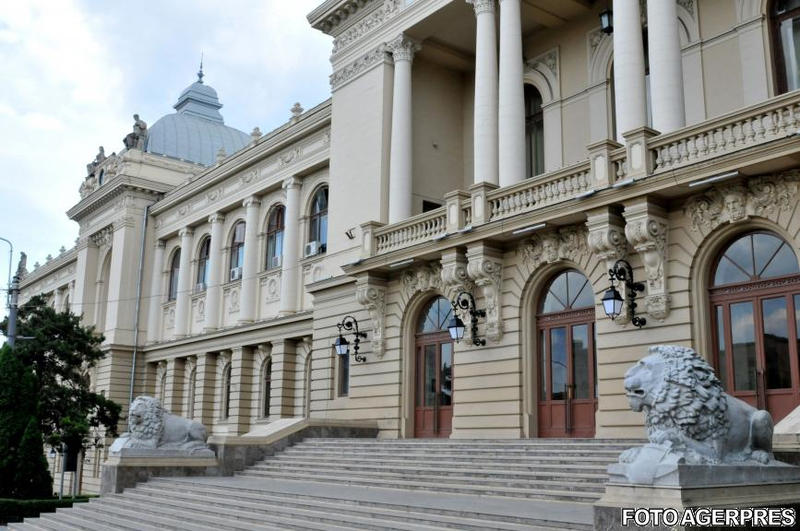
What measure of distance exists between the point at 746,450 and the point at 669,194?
7330mm

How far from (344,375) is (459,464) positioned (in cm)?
975

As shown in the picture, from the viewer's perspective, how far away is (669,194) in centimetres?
1498

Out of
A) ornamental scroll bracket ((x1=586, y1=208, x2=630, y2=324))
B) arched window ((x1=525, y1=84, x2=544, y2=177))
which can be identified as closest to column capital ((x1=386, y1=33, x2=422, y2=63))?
arched window ((x1=525, y1=84, x2=544, y2=177))

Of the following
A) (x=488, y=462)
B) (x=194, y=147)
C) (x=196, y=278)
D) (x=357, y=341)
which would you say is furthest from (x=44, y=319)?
(x=488, y=462)

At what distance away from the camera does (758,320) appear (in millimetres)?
14250

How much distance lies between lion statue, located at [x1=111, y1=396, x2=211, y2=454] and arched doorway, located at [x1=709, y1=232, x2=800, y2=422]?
36.8 feet

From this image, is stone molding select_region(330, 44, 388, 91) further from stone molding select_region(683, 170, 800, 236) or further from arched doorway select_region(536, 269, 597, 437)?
stone molding select_region(683, 170, 800, 236)

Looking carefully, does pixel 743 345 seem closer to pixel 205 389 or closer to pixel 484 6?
pixel 484 6

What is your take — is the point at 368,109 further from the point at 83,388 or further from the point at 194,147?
the point at 194,147

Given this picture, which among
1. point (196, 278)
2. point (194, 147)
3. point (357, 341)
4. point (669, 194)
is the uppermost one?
point (194, 147)

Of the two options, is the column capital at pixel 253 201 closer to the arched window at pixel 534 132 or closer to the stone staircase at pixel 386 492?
the arched window at pixel 534 132

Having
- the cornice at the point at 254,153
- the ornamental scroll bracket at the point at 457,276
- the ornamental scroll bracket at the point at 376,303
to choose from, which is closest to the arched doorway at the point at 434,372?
the ornamental scroll bracket at the point at 376,303

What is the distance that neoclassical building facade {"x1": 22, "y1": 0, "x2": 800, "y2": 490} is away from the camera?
1448 centimetres

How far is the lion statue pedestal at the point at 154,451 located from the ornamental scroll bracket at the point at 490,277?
6893mm
